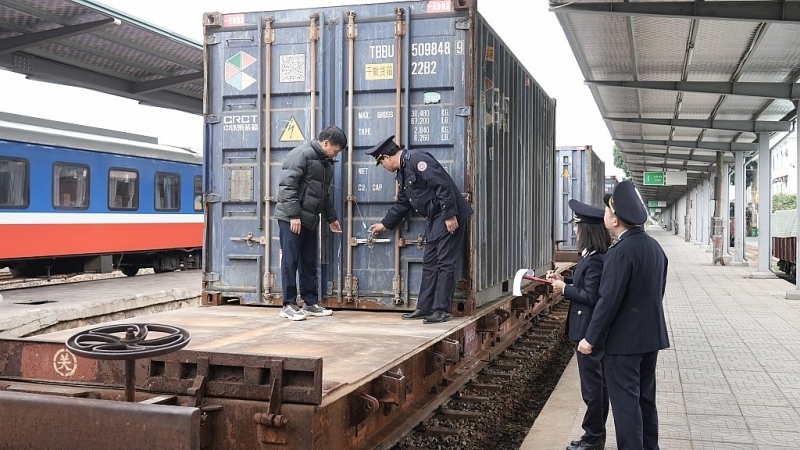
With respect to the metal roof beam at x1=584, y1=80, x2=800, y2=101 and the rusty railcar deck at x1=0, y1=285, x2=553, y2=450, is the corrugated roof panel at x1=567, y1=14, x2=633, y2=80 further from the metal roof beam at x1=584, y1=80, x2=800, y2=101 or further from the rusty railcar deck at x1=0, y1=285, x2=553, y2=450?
the rusty railcar deck at x1=0, y1=285, x2=553, y2=450

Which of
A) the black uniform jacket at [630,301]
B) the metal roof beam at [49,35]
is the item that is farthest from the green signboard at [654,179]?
the black uniform jacket at [630,301]

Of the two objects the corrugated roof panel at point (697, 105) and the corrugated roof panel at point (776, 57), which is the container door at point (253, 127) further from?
the corrugated roof panel at point (697, 105)

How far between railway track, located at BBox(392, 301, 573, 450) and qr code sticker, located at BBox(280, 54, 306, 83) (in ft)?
9.78

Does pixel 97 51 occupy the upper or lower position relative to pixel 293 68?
upper

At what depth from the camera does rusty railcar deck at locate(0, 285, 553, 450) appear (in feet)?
10.3

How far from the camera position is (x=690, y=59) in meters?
13.6

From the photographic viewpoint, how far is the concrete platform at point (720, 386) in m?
5.27

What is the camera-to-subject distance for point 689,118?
1994 centimetres

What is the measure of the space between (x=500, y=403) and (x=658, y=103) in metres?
13.4

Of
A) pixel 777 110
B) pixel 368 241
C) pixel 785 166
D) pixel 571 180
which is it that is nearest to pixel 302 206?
pixel 368 241

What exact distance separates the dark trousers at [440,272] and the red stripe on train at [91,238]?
354 inches

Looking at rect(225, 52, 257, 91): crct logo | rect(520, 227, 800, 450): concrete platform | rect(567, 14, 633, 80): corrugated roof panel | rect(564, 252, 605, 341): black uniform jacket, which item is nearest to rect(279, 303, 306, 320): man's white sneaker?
rect(520, 227, 800, 450): concrete platform

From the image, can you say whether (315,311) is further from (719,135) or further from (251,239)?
(719,135)

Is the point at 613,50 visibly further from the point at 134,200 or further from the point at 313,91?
the point at 134,200
